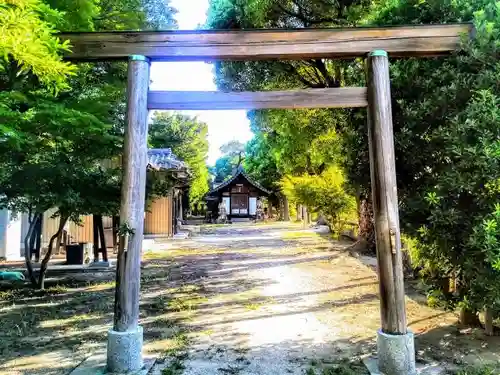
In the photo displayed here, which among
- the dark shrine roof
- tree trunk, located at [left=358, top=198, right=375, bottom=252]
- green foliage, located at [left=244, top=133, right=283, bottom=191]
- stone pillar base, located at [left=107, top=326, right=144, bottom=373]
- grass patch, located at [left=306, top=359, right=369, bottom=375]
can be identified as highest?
green foliage, located at [left=244, top=133, right=283, bottom=191]

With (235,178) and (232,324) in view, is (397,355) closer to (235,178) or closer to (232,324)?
(232,324)

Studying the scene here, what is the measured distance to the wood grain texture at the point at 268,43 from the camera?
4.13 m

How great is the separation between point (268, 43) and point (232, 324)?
12.2 feet

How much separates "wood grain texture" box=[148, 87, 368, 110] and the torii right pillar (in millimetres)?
227

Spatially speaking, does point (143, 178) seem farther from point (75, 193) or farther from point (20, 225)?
point (20, 225)

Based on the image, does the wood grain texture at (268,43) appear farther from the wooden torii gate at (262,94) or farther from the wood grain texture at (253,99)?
the wood grain texture at (253,99)

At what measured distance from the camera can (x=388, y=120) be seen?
157 inches

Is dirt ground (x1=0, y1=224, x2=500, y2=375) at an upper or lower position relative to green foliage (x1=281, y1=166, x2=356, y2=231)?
lower

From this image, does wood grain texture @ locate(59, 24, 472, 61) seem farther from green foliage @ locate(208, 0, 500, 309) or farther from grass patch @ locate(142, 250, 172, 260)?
grass patch @ locate(142, 250, 172, 260)

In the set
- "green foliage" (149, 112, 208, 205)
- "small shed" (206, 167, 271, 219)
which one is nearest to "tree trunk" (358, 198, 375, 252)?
"green foliage" (149, 112, 208, 205)

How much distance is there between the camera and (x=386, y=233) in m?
3.85

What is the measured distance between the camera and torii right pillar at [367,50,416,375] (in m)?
3.73

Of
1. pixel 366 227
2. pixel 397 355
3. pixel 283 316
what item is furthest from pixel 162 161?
pixel 397 355

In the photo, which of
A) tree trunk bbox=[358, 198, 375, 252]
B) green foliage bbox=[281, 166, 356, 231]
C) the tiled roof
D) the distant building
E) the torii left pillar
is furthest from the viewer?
green foliage bbox=[281, 166, 356, 231]
